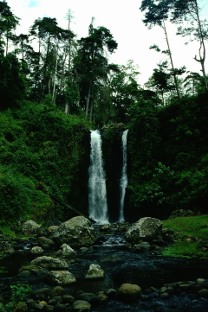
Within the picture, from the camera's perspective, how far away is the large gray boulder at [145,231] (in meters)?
13.2

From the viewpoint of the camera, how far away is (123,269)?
943 cm

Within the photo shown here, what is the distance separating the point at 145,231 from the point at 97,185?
45.7 feet

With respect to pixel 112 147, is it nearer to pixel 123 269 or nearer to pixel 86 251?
pixel 86 251

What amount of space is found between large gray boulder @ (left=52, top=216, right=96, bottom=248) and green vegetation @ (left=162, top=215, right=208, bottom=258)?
11.9ft

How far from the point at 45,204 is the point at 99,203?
8375 mm

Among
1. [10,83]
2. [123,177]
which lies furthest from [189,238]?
[10,83]

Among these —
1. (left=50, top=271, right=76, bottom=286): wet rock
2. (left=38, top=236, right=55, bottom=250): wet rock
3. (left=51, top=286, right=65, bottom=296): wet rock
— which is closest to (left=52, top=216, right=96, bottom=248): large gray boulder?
(left=38, top=236, right=55, bottom=250): wet rock

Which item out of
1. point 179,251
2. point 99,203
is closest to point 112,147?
point 99,203

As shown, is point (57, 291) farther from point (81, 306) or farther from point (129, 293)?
point (129, 293)

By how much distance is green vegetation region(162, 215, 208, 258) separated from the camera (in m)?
10.9

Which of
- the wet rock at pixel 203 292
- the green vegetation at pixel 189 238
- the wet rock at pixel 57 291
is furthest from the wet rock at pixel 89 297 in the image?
the green vegetation at pixel 189 238

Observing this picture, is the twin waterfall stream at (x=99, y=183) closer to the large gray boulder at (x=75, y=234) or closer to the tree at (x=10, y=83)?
the tree at (x=10, y=83)

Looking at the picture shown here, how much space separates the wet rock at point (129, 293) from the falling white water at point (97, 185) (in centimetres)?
1705

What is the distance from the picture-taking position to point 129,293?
6.87 meters
